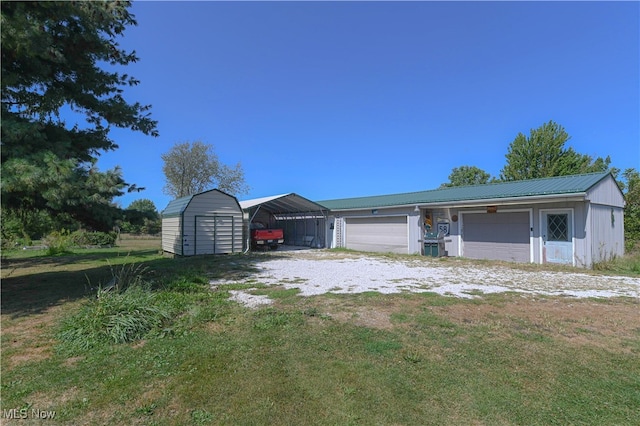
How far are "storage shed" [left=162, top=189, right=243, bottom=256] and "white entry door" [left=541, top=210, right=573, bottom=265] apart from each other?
13.1m

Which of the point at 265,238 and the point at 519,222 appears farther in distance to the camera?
the point at 265,238

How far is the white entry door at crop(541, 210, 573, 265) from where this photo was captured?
10797mm

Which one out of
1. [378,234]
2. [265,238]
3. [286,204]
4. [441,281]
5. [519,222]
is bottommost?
[441,281]

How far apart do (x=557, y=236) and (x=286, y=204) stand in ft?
46.6

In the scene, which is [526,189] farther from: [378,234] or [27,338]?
[27,338]

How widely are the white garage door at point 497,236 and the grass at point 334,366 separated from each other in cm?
705

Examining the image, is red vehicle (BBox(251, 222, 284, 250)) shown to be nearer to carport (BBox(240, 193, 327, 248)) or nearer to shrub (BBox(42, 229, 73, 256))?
carport (BBox(240, 193, 327, 248))

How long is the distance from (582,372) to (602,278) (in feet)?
24.6

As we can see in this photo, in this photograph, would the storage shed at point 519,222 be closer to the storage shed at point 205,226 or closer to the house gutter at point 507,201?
the house gutter at point 507,201

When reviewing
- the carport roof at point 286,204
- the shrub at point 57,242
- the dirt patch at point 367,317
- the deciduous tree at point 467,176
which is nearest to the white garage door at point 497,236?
the carport roof at point 286,204

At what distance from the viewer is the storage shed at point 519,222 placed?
34.8 ft

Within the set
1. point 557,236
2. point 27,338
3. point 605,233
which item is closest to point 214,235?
point 27,338

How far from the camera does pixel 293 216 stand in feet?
76.0

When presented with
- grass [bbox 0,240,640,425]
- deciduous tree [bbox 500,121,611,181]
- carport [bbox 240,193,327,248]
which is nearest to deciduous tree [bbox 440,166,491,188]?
deciduous tree [bbox 500,121,611,181]
